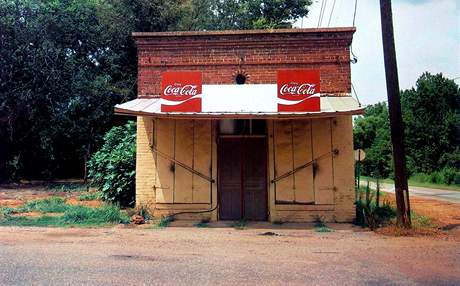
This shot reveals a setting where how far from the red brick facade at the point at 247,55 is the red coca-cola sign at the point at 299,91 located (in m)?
1.64

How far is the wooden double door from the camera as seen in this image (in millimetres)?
12648

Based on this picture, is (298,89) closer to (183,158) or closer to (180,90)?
(180,90)

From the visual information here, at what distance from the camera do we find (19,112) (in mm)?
25188

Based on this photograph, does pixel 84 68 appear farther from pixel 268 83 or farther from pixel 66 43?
pixel 268 83

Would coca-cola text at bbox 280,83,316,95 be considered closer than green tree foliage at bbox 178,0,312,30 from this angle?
Yes

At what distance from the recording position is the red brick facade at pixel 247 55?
12797 mm

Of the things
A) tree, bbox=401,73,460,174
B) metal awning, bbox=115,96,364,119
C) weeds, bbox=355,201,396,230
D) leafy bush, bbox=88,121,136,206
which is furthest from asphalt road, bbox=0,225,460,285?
tree, bbox=401,73,460,174

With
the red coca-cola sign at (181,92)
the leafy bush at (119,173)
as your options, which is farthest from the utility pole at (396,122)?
the leafy bush at (119,173)

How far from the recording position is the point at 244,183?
12680 millimetres

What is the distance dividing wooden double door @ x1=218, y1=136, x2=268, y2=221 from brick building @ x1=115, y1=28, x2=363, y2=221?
0.03 m

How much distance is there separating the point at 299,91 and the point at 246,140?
2.46 m

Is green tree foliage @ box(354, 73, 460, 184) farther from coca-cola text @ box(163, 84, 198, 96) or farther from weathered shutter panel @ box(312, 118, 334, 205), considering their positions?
coca-cola text @ box(163, 84, 198, 96)

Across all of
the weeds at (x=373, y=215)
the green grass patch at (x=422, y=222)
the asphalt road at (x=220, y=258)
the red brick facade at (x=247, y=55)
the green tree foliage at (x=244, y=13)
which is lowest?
the asphalt road at (x=220, y=258)

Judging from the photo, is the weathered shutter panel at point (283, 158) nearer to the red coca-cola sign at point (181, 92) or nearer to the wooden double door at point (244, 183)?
the wooden double door at point (244, 183)
